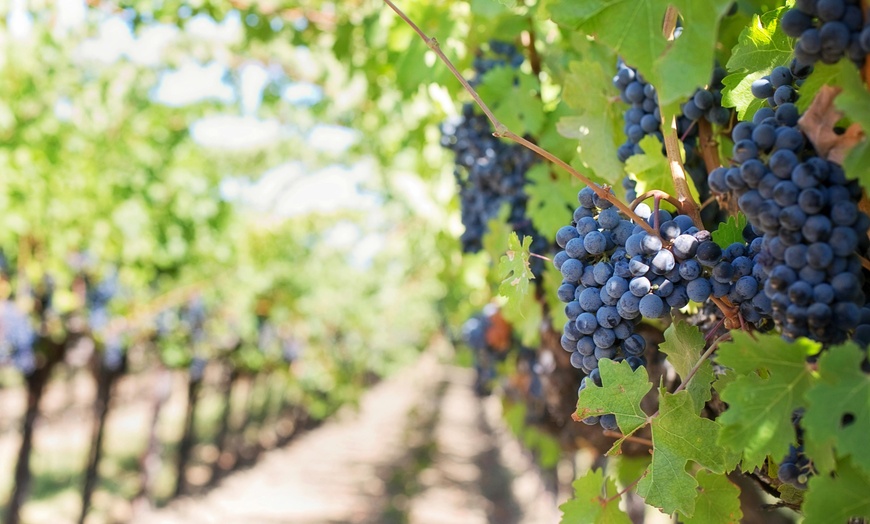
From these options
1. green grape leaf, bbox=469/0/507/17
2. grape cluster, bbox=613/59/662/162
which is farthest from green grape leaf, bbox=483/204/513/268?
grape cluster, bbox=613/59/662/162

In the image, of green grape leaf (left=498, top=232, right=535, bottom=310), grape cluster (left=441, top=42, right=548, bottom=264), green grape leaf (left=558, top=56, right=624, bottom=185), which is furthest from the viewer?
grape cluster (left=441, top=42, right=548, bottom=264)

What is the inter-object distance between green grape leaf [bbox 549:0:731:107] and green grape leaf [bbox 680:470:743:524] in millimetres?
696

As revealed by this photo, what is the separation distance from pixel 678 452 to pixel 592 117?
0.79 m

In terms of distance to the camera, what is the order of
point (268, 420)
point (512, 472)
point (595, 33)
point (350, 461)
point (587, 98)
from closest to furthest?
point (595, 33), point (587, 98), point (512, 472), point (350, 461), point (268, 420)

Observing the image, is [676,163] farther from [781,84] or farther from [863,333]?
[863,333]

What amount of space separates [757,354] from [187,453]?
1246cm

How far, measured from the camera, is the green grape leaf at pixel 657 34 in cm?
92

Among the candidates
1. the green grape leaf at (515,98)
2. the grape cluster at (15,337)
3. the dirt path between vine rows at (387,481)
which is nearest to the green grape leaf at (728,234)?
the green grape leaf at (515,98)

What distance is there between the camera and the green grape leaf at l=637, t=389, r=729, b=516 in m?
1.15

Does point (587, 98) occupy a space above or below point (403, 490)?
above

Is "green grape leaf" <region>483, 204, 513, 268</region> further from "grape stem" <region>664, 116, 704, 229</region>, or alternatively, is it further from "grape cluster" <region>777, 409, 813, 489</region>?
"grape cluster" <region>777, 409, 813, 489</region>

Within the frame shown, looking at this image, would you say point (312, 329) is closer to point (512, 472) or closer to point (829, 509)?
point (512, 472)

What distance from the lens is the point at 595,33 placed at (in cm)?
102

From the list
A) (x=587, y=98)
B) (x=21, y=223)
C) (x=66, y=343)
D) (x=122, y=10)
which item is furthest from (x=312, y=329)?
(x=587, y=98)
